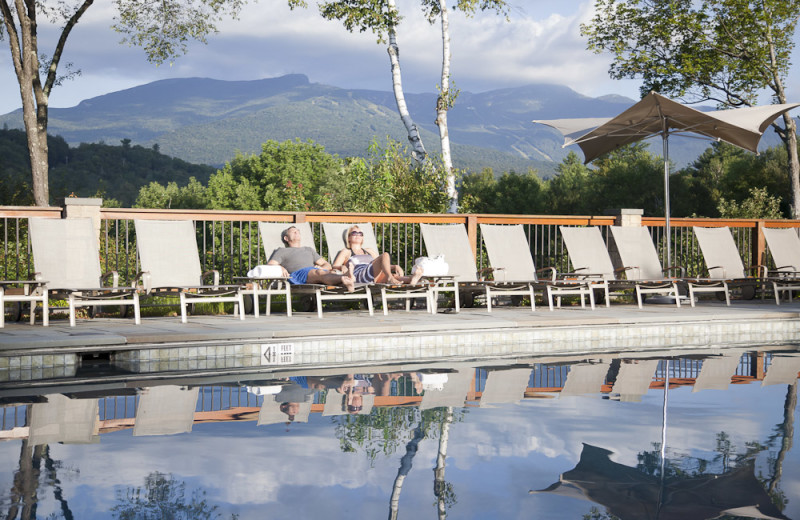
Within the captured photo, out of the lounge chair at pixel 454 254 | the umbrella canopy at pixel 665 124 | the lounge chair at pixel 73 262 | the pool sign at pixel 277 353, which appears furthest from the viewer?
the umbrella canopy at pixel 665 124

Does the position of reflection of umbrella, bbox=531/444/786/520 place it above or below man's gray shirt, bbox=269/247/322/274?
below

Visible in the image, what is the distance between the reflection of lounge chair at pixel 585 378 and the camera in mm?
5020

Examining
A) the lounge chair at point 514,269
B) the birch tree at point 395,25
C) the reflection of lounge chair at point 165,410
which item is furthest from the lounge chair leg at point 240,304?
the birch tree at point 395,25

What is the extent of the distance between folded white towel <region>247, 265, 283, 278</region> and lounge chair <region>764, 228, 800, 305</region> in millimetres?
5958

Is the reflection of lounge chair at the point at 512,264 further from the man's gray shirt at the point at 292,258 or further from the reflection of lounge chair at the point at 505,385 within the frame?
the reflection of lounge chair at the point at 505,385

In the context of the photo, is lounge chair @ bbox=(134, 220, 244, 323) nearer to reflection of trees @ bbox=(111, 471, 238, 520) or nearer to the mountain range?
reflection of trees @ bbox=(111, 471, 238, 520)

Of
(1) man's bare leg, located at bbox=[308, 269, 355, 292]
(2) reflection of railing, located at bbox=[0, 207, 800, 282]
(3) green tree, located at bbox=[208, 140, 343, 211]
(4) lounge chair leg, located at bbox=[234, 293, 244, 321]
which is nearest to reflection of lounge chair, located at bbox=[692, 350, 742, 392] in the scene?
(2) reflection of railing, located at bbox=[0, 207, 800, 282]

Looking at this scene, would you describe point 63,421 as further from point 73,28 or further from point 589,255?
point 73,28

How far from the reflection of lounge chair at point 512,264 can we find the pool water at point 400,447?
9.67 feet

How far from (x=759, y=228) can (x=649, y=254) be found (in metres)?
2.13

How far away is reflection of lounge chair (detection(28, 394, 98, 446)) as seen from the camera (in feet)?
11.8

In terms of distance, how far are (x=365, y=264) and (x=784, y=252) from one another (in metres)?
5.48

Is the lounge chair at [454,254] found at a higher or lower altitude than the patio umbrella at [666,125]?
lower

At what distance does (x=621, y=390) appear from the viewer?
5035 mm
